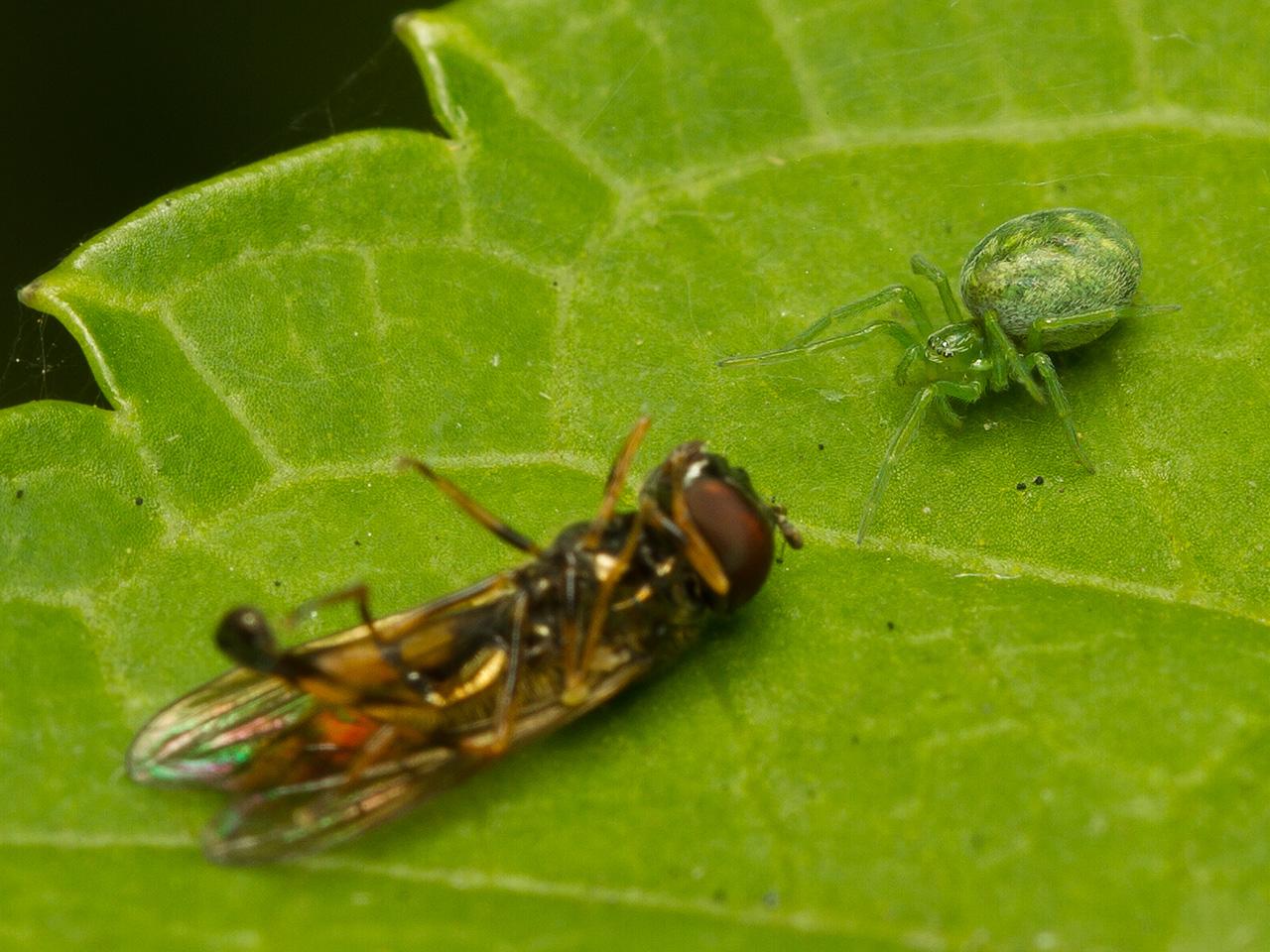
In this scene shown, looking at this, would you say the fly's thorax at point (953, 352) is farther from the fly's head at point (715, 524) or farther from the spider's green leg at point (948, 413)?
the fly's head at point (715, 524)

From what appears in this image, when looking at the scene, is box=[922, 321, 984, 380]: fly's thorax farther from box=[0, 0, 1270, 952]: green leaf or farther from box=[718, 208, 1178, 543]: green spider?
box=[0, 0, 1270, 952]: green leaf

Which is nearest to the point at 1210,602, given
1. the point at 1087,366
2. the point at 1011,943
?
the point at 1087,366

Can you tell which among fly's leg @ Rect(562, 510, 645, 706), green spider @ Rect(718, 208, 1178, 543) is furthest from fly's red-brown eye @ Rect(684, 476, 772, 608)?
green spider @ Rect(718, 208, 1178, 543)

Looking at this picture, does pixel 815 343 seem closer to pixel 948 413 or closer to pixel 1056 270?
pixel 948 413

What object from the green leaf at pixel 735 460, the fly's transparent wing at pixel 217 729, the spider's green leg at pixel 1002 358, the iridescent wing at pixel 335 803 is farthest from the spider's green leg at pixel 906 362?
the fly's transparent wing at pixel 217 729

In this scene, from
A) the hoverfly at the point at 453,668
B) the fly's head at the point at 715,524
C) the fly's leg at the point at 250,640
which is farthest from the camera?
the fly's head at the point at 715,524

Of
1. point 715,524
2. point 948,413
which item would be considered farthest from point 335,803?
point 948,413
